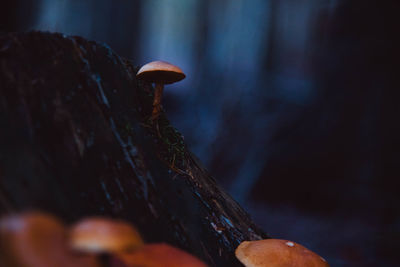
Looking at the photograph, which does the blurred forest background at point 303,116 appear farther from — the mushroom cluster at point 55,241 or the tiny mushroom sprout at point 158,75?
the mushroom cluster at point 55,241

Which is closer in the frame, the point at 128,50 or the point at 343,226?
the point at 343,226

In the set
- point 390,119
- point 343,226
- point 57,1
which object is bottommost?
point 343,226

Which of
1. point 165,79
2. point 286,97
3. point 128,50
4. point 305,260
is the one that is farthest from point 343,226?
point 128,50

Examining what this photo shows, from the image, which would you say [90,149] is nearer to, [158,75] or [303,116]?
[158,75]

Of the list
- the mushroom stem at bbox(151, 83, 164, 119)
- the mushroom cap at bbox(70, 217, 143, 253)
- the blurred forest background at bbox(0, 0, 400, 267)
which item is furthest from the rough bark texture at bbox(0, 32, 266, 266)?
the blurred forest background at bbox(0, 0, 400, 267)

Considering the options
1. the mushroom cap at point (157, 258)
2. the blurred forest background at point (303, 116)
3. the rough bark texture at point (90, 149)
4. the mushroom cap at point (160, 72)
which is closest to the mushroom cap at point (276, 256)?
the rough bark texture at point (90, 149)

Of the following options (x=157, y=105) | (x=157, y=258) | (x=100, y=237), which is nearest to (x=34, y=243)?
(x=100, y=237)

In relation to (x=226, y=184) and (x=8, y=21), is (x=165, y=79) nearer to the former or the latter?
(x=226, y=184)
